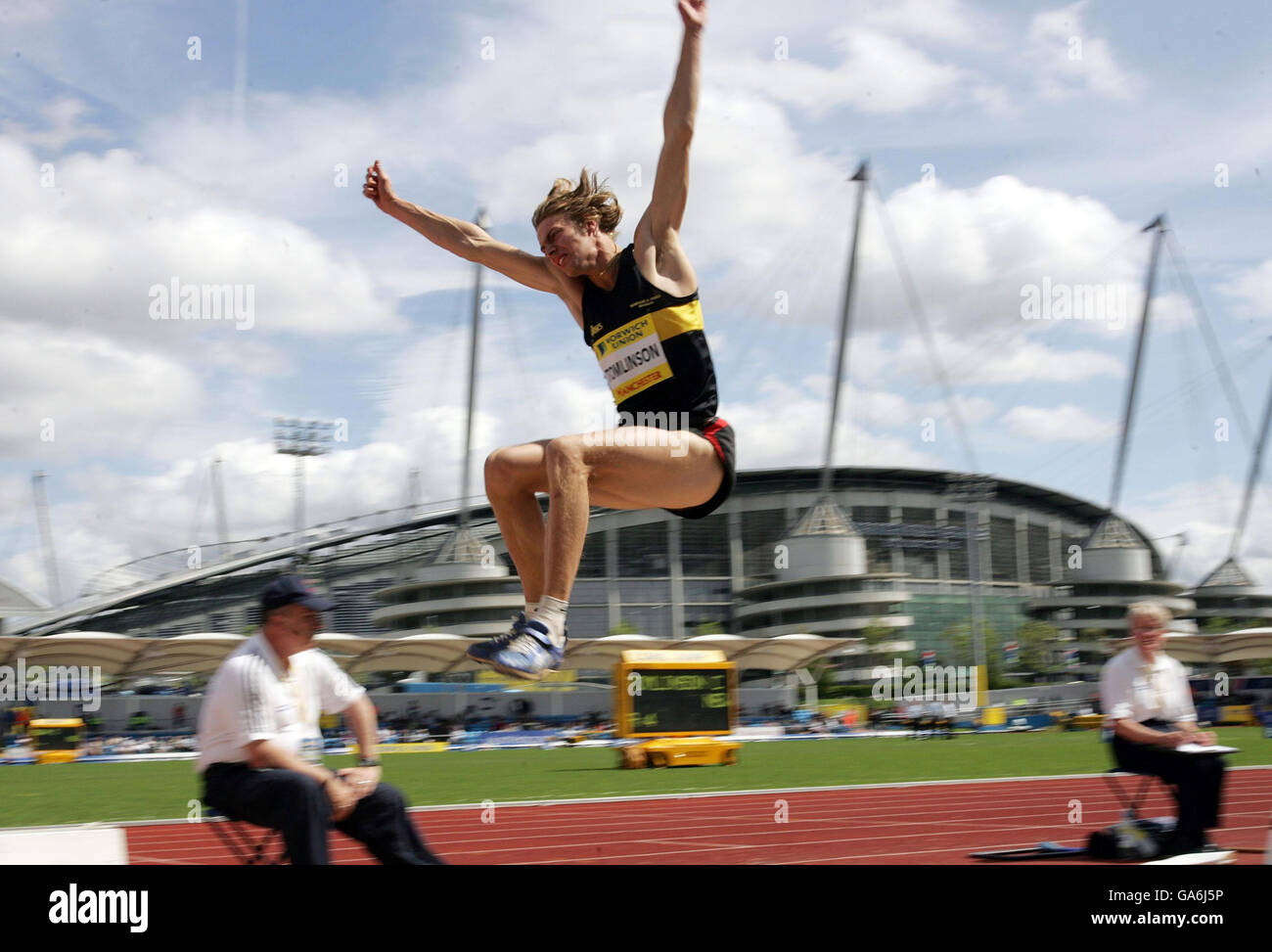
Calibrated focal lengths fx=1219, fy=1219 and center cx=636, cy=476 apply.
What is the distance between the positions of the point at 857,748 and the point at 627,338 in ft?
81.3

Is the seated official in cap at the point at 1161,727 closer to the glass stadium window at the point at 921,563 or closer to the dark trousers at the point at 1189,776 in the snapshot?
the dark trousers at the point at 1189,776

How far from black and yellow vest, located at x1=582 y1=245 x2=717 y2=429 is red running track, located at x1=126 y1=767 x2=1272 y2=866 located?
4.09 m

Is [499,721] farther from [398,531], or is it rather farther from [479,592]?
[398,531]

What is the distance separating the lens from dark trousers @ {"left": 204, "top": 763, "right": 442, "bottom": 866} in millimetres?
4250

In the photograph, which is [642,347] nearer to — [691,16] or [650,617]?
[691,16]

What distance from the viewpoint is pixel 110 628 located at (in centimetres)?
7225

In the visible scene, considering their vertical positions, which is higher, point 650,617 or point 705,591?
point 705,591

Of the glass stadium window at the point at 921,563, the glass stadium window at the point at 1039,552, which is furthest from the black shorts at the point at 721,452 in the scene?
the glass stadium window at the point at 1039,552

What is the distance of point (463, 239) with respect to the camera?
4.04m

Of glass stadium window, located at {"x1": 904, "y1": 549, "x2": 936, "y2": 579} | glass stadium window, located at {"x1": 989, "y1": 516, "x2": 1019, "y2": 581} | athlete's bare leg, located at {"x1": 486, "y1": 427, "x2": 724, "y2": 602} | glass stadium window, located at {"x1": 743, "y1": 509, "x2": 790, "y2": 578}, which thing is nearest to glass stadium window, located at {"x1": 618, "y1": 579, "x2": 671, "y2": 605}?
glass stadium window, located at {"x1": 743, "y1": 509, "x2": 790, "y2": 578}

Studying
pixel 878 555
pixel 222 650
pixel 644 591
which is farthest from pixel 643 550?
pixel 222 650

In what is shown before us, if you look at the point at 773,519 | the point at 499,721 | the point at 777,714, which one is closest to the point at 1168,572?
the point at 773,519

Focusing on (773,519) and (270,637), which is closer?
(270,637)

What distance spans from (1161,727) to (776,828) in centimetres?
391
